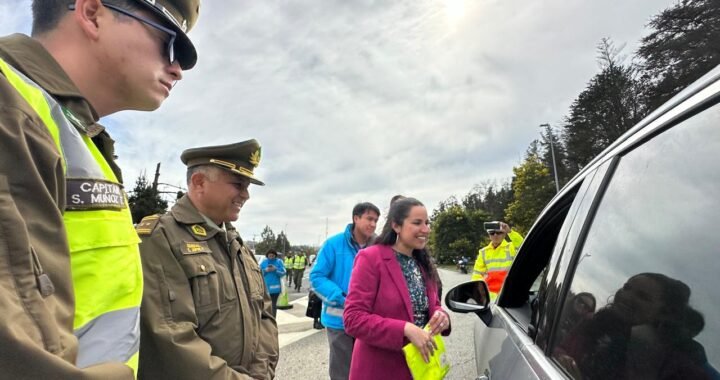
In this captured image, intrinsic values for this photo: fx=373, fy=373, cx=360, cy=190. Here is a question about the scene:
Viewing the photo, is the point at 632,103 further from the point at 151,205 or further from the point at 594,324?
the point at 151,205

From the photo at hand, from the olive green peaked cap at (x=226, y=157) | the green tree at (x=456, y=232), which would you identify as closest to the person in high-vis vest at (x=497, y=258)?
the olive green peaked cap at (x=226, y=157)

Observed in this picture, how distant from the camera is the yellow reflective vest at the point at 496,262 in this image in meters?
6.34

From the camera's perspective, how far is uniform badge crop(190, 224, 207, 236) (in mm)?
1909

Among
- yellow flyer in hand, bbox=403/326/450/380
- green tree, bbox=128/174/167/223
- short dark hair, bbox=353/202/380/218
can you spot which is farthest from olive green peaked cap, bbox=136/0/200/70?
green tree, bbox=128/174/167/223

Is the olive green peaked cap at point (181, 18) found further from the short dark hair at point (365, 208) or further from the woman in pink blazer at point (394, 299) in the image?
the short dark hair at point (365, 208)

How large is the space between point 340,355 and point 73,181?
128 inches

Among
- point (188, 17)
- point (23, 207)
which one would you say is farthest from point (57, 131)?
point (188, 17)

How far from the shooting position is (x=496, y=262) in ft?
21.3

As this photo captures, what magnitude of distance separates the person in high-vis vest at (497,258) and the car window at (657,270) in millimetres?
5601

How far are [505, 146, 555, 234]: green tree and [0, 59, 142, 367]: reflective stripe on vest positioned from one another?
39.3 metres

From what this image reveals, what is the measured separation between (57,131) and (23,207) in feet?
0.79

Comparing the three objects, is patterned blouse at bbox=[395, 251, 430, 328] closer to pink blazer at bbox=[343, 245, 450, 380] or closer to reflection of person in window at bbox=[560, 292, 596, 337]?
pink blazer at bbox=[343, 245, 450, 380]

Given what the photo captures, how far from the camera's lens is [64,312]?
624mm

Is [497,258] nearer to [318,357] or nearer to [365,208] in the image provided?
[318,357]
